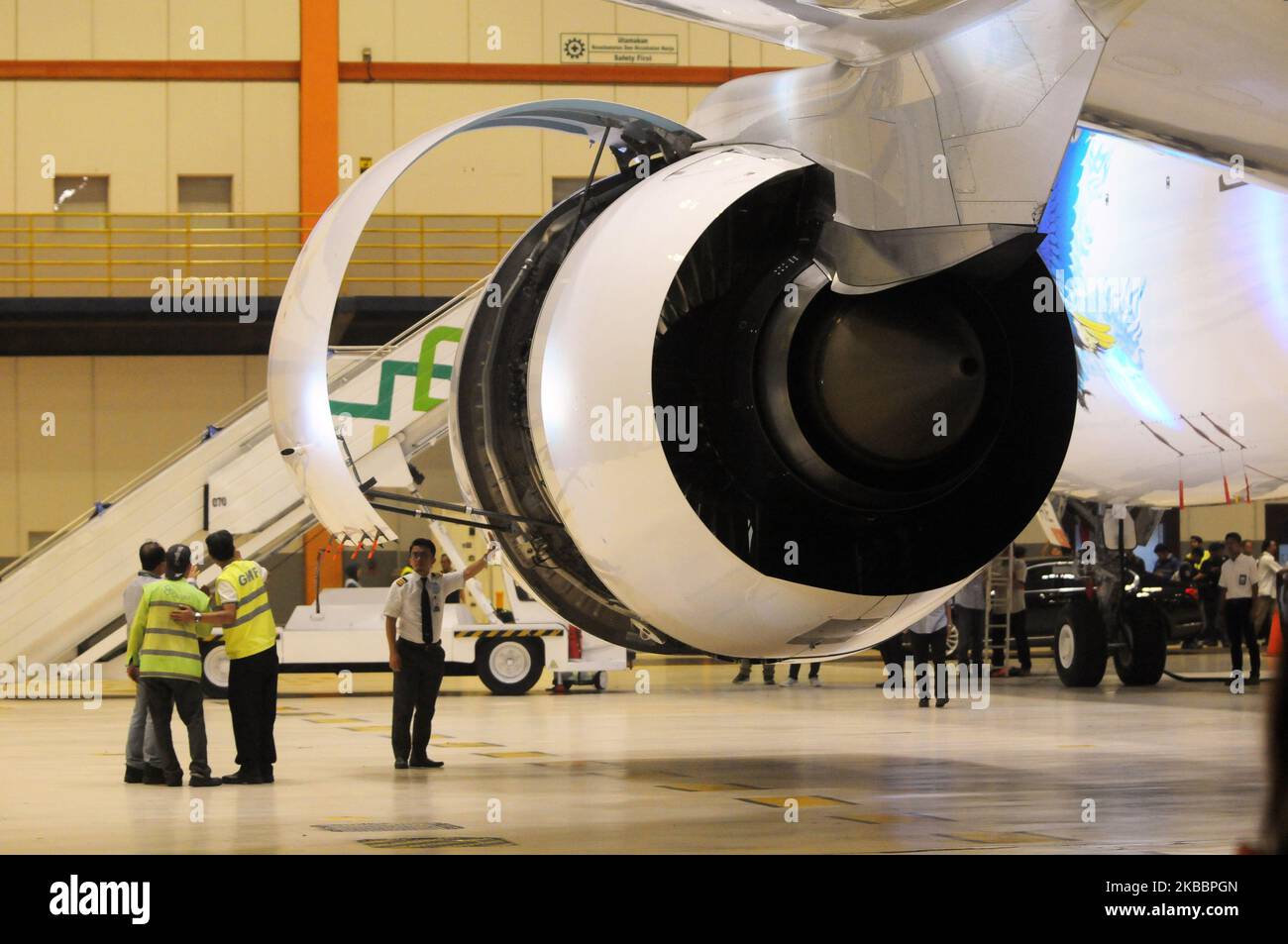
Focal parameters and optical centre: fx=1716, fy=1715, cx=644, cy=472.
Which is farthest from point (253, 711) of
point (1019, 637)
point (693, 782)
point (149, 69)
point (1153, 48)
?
point (149, 69)

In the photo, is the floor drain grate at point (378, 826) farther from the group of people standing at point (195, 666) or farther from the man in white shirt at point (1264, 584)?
the man in white shirt at point (1264, 584)

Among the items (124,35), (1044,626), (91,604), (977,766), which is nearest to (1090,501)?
(977,766)

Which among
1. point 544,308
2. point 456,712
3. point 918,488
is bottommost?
point 456,712

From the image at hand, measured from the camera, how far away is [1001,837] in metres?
7.57

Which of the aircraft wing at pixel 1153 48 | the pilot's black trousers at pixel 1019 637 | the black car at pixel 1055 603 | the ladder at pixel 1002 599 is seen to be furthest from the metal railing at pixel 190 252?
the aircraft wing at pixel 1153 48

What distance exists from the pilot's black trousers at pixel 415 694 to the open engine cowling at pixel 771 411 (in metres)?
3.89

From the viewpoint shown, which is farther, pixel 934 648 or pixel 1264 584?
pixel 1264 584

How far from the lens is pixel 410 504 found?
8008mm

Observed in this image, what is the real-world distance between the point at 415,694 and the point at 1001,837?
4728mm

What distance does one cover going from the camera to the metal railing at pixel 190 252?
85.4 feet

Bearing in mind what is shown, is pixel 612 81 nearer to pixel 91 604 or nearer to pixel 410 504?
pixel 91 604

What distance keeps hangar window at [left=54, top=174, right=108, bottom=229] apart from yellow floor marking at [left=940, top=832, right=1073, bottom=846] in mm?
21596

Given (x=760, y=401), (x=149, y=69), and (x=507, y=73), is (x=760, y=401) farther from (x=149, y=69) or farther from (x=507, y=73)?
(x=149, y=69)
